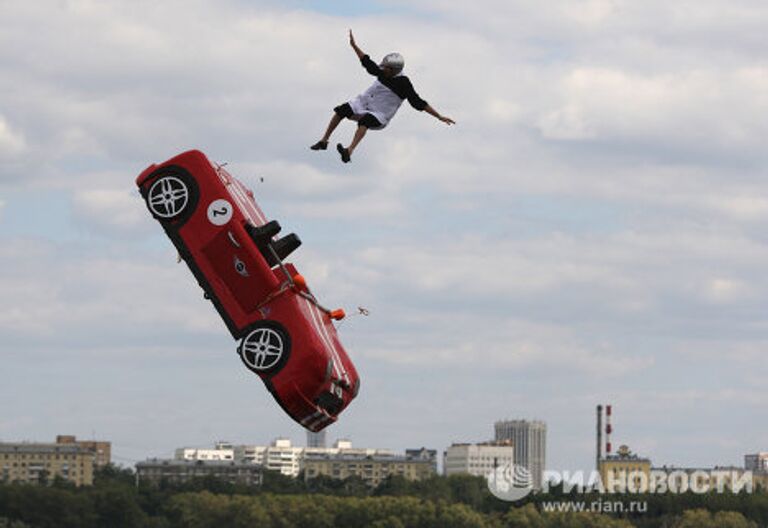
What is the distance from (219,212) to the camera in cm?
3152

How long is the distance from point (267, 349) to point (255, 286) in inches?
41.3

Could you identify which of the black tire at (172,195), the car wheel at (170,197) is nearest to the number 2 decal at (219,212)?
the black tire at (172,195)

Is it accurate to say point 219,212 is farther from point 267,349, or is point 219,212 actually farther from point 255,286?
point 267,349

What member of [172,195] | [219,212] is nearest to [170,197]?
[172,195]

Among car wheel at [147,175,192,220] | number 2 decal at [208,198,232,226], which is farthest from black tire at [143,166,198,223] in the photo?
number 2 decal at [208,198,232,226]

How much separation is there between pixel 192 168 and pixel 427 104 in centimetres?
411

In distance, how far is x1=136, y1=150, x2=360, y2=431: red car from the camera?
1205 inches

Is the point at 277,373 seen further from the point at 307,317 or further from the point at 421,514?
the point at 421,514

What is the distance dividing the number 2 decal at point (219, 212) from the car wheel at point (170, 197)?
16.4 inches

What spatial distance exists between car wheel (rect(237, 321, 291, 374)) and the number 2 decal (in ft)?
6.29

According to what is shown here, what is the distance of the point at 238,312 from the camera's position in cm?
3108

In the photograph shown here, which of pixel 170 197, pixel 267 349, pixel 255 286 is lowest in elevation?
pixel 267 349

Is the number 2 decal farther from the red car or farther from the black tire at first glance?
the black tire

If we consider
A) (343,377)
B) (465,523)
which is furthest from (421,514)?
(343,377)
